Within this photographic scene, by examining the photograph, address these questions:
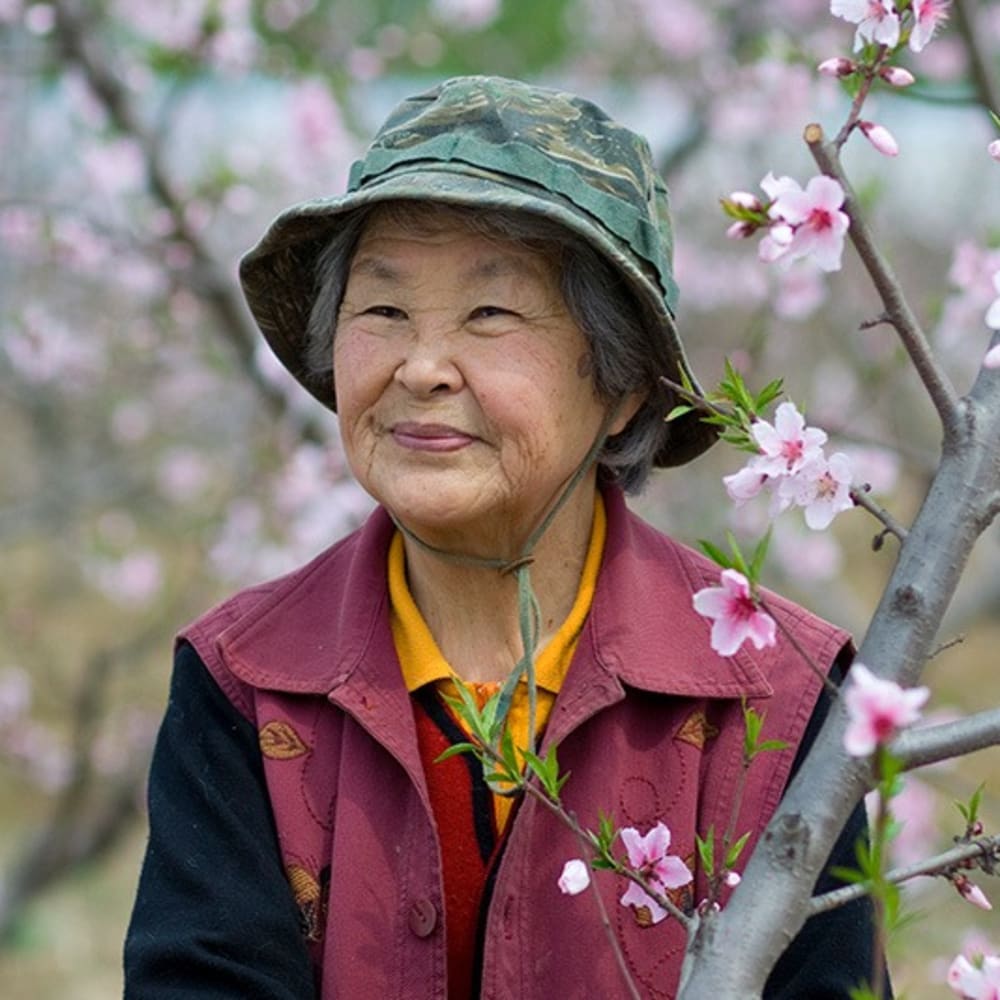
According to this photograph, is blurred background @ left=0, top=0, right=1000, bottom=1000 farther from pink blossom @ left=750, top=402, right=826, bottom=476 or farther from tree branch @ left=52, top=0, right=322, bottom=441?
pink blossom @ left=750, top=402, right=826, bottom=476

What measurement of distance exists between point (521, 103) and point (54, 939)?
16.5 ft

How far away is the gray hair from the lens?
6.75 feet

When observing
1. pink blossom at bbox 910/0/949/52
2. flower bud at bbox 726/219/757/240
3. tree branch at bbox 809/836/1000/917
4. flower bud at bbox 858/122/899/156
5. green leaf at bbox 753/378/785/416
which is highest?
pink blossom at bbox 910/0/949/52

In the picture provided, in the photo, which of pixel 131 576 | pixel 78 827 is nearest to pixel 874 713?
pixel 78 827

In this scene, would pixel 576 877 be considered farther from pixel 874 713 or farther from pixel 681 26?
pixel 681 26

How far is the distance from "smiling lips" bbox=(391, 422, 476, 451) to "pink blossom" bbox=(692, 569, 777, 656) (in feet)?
1.82

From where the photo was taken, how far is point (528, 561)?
7.13 feet

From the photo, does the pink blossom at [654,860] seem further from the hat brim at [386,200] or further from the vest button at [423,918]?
the hat brim at [386,200]

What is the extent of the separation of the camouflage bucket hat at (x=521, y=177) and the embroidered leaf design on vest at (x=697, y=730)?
0.40 meters

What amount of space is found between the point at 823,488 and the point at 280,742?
2.77ft

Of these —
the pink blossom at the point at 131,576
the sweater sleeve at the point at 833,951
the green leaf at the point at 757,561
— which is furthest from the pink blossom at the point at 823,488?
the pink blossom at the point at 131,576

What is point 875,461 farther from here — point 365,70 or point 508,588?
point 508,588

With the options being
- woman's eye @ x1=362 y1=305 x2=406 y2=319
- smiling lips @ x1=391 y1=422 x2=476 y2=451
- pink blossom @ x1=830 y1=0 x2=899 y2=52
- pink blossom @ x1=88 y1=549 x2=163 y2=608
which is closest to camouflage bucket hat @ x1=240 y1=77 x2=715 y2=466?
woman's eye @ x1=362 y1=305 x2=406 y2=319

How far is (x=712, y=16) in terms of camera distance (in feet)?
23.5
